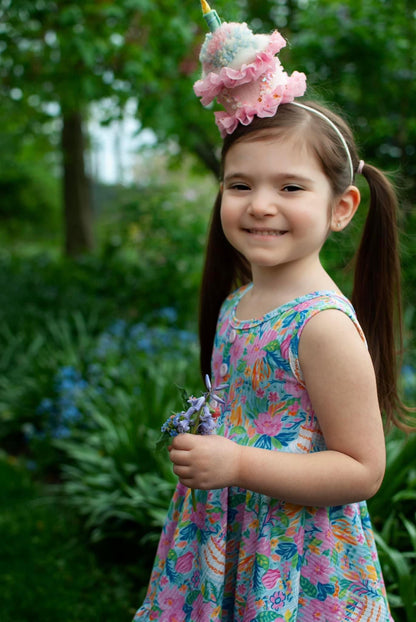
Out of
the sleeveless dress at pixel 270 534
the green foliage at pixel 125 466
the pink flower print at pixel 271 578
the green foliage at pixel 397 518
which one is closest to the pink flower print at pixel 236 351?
the sleeveless dress at pixel 270 534

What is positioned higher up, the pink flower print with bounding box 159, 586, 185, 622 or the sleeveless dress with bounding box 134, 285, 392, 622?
the sleeveless dress with bounding box 134, 285, 392, 622

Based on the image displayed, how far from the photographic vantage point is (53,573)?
2738mm

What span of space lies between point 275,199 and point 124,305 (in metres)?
4.93

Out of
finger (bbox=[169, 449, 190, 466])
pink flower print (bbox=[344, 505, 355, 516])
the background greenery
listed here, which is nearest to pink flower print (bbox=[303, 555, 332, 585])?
pink flower print (bbox=[344, 505, 355, 516])

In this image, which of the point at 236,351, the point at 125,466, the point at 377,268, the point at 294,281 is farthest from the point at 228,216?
the point at 125,466

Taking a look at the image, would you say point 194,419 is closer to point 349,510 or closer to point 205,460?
point 205,460

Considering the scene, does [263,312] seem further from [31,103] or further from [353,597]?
[31,103]

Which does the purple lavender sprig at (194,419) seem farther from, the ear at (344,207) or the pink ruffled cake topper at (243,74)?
the pink ruffled cake topper at (243,74)

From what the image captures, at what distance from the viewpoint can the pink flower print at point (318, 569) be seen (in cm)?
133

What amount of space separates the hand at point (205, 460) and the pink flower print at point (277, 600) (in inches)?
10.8

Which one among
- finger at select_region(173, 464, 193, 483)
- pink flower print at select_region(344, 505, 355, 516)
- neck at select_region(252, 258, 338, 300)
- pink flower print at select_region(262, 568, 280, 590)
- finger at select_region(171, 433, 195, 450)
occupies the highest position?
neck at select_region(252, 258, 338, 300)

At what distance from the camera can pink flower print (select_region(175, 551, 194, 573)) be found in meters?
1.47

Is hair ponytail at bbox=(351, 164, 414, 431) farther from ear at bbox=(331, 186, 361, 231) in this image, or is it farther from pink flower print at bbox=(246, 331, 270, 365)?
pink flower print at bbox=(246, 331, 270, 365)

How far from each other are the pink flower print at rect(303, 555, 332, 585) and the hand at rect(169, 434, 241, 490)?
0.98ft
